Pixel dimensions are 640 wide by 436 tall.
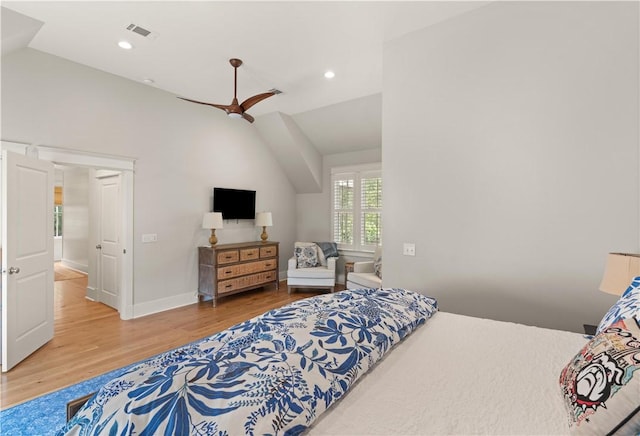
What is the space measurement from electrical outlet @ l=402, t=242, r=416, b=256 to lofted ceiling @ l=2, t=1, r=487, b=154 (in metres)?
1.92

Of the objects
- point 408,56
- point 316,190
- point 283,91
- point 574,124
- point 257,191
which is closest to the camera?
point 574,124

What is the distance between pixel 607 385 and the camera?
0.81 meters

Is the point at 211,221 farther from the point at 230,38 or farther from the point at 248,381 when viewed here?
the point at 248,381

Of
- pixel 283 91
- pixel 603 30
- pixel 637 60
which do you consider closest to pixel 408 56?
Answer: pixel 603 30

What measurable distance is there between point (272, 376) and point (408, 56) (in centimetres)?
283

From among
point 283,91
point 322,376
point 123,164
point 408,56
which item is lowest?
point 322,376

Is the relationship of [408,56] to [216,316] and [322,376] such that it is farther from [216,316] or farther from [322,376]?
[216,316]

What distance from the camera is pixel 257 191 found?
5598mm

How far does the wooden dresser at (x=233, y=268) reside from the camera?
4.49 meters

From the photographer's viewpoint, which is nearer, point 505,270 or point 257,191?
point 505,270

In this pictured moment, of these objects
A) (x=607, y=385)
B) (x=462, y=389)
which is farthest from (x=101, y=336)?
(x=607, y=385)

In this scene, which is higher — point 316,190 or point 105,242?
point 316,190

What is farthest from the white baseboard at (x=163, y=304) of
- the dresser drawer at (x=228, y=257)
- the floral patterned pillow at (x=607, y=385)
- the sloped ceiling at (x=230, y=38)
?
the floral patterned pillow at (x=607, y=385)

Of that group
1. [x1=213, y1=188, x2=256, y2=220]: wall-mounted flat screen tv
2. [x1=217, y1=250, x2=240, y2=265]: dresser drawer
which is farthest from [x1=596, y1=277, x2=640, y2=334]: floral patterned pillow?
[x1=213, y1=188, x2=256, y2=220]: wall-mounted flat screen tv
